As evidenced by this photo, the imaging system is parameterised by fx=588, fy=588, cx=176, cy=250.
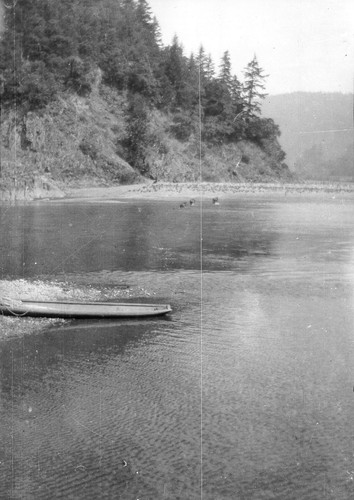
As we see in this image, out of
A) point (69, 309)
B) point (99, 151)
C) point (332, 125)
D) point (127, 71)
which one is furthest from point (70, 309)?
point (127, 71)

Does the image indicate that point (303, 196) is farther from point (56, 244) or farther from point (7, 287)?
point (7, 287)

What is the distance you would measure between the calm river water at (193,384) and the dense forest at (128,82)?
27792 millimetres

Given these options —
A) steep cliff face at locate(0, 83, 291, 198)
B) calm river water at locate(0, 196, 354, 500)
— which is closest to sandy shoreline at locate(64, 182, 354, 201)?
steep cliff face at locate(0, 83, 291, 198)

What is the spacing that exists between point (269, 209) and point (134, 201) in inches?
405

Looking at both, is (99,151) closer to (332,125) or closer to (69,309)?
(332,125)

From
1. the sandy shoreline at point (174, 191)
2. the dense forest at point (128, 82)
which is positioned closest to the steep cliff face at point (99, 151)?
the dense forest at point (128, 82)

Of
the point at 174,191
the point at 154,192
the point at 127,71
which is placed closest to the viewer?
the point at 174,191

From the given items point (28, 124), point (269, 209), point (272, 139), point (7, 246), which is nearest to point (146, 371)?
point (7, 246)

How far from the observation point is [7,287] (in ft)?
42.8

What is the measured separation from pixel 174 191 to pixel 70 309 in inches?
1238

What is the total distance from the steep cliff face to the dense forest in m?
0.19

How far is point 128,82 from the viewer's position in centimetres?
5178

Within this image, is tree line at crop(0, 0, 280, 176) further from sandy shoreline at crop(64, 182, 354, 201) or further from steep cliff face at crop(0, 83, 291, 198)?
sandy shoreline at crop(64, 182, 354, 201)

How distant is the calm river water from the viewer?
6297mm
